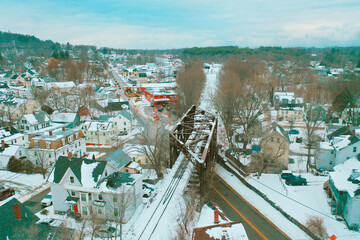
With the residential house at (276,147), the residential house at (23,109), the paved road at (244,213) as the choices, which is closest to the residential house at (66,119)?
the residential house at (23,109)

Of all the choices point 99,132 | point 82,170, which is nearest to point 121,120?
point 99,132

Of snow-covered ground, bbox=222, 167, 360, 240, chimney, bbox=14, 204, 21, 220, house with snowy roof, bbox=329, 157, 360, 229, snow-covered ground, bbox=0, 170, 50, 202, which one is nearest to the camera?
chimney, bbox=14, 204, 21, 220

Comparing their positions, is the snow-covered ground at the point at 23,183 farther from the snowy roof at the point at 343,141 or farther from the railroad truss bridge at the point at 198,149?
the snowy roof at the point at 343,141

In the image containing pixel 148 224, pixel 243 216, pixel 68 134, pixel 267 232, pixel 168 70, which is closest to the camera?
pixel 148 224

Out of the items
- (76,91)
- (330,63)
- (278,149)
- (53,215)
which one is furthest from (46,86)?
(330,63)

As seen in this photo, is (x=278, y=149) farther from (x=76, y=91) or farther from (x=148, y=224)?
(x=76, y=91)

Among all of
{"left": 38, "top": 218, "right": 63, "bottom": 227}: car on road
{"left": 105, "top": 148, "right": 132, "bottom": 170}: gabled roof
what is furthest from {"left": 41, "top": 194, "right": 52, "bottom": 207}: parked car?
{"left": 105, "top": 148, "right": 132, "bottom": 170}: gabled roof

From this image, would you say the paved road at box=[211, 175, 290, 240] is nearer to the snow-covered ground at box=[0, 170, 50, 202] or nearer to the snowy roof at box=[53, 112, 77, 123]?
the snow-covered ground at box=[0, 170, 50, 202]
